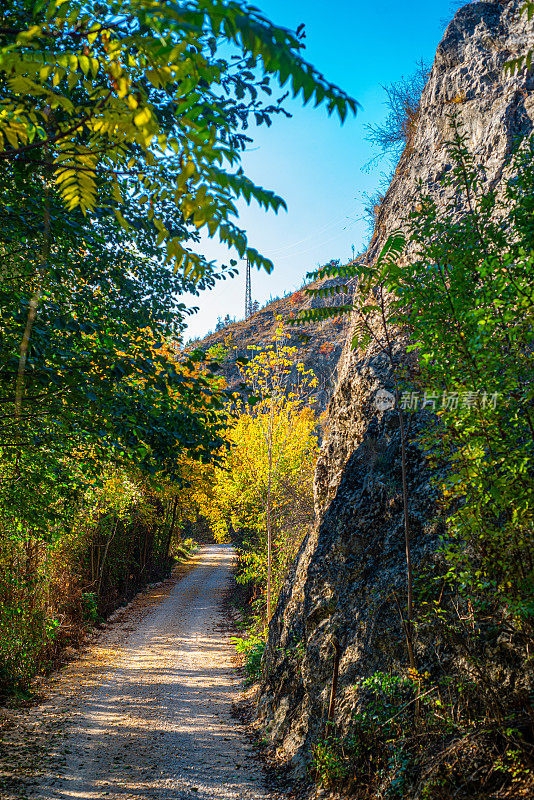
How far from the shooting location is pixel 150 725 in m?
6.28

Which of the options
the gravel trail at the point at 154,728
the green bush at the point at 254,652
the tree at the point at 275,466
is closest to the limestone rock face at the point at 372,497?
the gravel trail at the point at 154,728

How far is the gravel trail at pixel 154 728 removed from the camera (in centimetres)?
458

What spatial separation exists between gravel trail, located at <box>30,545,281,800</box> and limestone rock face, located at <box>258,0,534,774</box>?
676 mm

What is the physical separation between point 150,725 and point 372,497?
4.62 m

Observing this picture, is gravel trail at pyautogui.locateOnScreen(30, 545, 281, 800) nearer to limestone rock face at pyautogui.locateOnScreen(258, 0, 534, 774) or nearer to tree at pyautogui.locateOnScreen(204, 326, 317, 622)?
limestone rock face at pyautogui.locateOnScreen(258, 0, 534, 774)

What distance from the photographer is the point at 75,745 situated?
17.8ft

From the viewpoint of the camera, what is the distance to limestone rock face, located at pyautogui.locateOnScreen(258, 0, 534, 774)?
4385 millimetres

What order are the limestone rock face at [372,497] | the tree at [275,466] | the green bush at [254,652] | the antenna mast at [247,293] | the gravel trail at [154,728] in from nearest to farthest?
the limestone rock face at [372,497] < the gravel trail at [154,728] < the green bush at [254,652] < the tree at [275,466] < the antenna mast at [247,293]

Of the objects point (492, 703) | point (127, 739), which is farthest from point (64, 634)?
point (492, 703)

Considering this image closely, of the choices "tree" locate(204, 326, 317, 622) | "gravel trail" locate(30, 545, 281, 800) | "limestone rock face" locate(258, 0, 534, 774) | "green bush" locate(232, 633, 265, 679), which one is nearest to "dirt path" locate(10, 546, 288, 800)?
"gravel trail" locate(30, 545, 281, 800)

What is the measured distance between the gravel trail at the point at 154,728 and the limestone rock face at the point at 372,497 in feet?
2.22

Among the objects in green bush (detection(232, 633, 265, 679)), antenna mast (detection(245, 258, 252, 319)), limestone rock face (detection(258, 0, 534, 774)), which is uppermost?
antenna mast (detection(245, 258, 252, 319))

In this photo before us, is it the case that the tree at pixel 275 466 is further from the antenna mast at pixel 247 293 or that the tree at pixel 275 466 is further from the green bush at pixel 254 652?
the antenna mast at pixel 247 293

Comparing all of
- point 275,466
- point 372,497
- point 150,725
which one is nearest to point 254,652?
point 150,725
